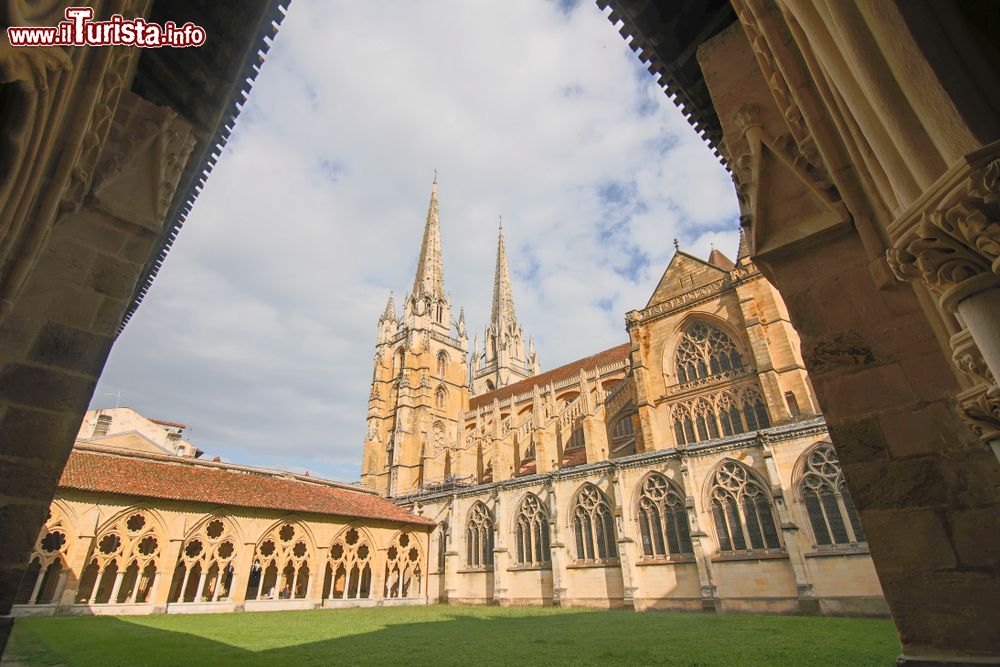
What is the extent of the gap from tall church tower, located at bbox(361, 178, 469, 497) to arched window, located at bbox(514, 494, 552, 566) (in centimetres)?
1675

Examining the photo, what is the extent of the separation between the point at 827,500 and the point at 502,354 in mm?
43794

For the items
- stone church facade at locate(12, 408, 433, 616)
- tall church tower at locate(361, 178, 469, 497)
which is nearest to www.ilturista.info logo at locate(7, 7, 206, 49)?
stone church facade at locate(12, 408, 433, 616)

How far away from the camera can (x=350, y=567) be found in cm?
1825

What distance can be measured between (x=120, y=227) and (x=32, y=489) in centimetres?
243

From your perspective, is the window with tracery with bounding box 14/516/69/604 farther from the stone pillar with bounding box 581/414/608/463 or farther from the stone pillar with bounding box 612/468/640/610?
the stone pillar with bounding box 581/414/608/463

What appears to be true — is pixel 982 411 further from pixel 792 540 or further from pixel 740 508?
pixel 740 508

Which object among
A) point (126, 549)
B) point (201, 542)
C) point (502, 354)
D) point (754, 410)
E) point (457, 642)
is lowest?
point (457, 642)

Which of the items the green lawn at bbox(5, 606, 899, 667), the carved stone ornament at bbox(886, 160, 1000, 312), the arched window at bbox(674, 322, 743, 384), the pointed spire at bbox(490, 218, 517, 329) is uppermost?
the pointed spire at bbox(490, 218, 517, 329)

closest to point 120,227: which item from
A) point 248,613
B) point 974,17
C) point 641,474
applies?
point 974,17

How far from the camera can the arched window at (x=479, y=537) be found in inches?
792

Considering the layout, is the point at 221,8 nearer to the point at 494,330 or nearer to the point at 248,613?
the point at 248,613

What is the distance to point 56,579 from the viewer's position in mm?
13258

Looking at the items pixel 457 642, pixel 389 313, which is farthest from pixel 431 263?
pixel 457 642

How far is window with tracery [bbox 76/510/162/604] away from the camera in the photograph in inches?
515
